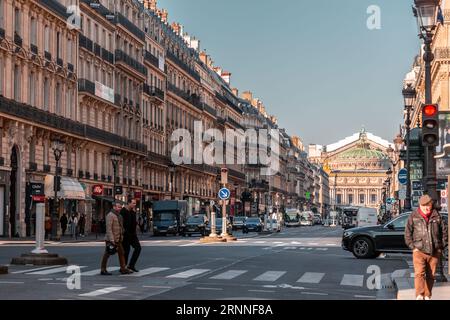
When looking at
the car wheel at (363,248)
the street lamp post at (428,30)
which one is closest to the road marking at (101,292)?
the street lamp post at (428,30)

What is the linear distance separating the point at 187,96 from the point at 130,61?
28344 millimetres

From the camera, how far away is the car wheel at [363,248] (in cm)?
3578

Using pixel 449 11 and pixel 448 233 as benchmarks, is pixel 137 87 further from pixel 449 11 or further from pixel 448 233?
pixel 448 233

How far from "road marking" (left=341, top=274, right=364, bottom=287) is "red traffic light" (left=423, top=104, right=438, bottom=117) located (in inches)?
163

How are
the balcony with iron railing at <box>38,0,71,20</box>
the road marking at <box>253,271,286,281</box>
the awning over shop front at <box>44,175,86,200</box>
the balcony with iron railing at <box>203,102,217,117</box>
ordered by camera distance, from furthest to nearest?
the balcony with iron railing at <box>203,102,217,117</box> → the balcony with iron railing at <box>38,0,71,20</box> → the awning over shop front at <box>44,175,86,200</box> → the road marking at <box>253,271,286,281</box>

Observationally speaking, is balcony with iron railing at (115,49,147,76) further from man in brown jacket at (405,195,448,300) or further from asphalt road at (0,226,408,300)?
man in brown jacket at (405,195,448,300)

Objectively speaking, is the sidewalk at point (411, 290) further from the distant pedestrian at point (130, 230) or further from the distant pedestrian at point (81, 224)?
the distant pedestrian at point (81, 224)

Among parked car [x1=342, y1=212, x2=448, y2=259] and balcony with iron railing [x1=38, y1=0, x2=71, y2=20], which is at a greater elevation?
balcony with iron railing [x1=38, y1=0, x2=71, y2=20]

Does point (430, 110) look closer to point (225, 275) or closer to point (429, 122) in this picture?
point (429, 122)

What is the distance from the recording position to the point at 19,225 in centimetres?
5859

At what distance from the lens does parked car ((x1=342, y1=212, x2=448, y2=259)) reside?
1373 inches

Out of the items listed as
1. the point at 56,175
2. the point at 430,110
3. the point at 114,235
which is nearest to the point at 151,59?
the point at 56,175

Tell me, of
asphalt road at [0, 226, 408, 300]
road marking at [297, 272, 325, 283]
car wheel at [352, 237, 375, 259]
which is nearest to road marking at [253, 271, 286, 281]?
asphalt road at [0, 226, 408, 300]

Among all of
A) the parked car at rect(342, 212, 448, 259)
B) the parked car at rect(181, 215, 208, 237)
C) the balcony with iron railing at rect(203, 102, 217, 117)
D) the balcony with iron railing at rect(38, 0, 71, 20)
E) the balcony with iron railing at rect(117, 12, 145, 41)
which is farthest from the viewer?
the balcony with iron railing at rect(203, 102, 217, 117)
